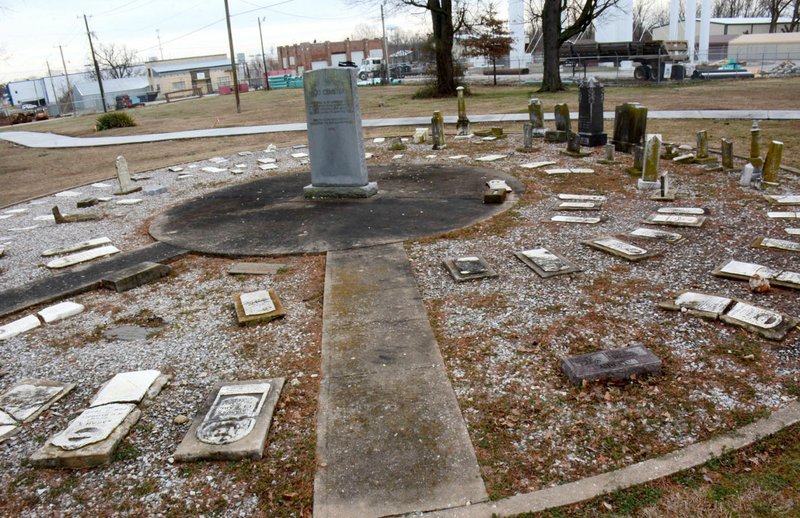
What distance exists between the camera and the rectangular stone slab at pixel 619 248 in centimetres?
626

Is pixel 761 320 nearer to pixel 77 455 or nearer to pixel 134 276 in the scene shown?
pixel 77 455

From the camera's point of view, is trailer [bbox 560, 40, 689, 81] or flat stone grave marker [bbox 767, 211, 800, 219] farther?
trailer [bbox 560, 40, 689, 81]

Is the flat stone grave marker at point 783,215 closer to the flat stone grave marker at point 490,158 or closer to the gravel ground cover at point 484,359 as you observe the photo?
the gravel ground cover at point 484,359

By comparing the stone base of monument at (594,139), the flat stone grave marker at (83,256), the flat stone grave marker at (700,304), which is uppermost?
the stone base of monument at (594,139)

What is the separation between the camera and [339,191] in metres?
9.73

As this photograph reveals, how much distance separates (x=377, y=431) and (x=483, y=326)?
1.71 meters

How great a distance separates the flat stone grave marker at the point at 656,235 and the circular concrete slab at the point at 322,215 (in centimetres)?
210

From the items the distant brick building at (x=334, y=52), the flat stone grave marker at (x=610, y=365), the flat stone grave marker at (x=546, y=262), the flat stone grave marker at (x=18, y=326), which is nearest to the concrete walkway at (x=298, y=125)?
the flat stone grave marker at (x=546, y=262)

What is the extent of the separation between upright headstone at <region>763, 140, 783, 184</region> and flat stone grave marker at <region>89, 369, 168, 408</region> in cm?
918

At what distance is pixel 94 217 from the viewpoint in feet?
32.8

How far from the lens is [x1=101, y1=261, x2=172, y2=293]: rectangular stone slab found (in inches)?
256

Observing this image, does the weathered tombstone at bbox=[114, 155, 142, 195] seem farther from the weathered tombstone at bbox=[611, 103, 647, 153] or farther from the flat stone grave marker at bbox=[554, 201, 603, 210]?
the weathered tombstone at bbox=[611, 103, 647, 153]

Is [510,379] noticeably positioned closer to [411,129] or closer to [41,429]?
[41,429]

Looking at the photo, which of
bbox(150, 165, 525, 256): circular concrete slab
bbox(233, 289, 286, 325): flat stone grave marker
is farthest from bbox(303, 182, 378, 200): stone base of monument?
bbox(233, 289, 286, 325): flat stone grave marker
